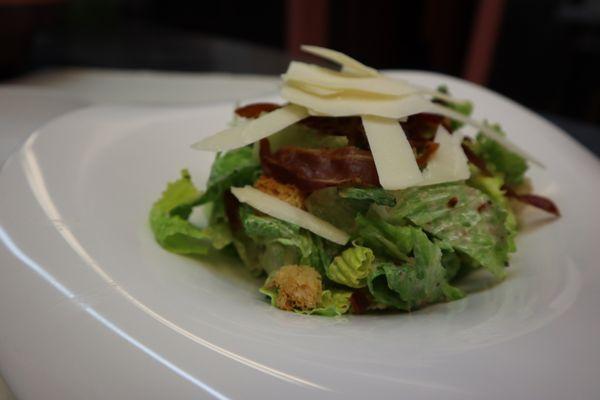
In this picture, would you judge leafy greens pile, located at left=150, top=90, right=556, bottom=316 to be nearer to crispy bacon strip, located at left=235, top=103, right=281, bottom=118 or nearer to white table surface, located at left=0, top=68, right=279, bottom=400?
crispy bacon strip, located at left=235, top=103, right=281, bottom=118

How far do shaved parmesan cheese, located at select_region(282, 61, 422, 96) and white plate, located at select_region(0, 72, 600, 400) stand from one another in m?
0.42

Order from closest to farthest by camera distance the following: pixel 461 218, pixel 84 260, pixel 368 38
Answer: pixel 84 260, pixel 461 218, pixel 368 38

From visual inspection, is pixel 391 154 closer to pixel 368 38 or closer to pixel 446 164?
pixel 446 164

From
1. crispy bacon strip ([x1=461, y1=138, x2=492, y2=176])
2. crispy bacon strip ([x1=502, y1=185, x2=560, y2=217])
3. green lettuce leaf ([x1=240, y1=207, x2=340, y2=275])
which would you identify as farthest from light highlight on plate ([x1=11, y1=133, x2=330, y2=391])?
crispy bacon strip ([x1=502, y1=185, x2=560, y2=217])

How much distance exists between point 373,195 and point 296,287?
218mm

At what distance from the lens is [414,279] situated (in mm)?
1114

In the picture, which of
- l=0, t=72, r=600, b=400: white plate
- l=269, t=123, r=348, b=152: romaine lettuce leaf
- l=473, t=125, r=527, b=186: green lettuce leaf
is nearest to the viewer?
l=0, t=72, r=600, b=400: white plate

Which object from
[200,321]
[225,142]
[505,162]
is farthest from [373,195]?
[505,162]

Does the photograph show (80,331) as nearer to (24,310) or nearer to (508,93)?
(24,310)

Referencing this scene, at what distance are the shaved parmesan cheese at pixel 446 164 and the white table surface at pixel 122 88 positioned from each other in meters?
1.04

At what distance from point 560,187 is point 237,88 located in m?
1.59

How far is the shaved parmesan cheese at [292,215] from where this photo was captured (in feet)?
3.78

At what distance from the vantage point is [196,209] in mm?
1514

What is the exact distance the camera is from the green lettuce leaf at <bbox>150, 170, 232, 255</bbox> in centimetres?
123
